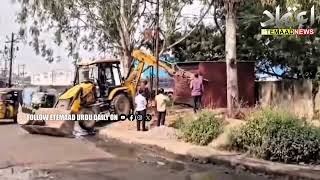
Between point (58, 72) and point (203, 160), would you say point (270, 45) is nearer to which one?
point (203, 160)

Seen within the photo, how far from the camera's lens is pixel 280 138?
43.8ft

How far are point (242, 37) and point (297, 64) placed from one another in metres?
4.00

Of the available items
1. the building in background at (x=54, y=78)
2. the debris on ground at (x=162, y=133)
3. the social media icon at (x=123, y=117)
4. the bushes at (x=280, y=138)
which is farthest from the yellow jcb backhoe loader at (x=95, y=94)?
the building in background at (x=54, y=78)

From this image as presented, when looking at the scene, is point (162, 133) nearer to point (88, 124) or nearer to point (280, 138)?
point (88, 124)

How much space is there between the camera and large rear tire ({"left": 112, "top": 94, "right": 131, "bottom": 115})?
79.3ft

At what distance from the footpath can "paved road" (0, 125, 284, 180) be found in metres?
0.26

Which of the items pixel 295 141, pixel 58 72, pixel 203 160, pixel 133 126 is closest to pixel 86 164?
pixel 203 160

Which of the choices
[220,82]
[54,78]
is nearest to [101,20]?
[220,82]

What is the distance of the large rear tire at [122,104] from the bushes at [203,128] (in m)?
7.15

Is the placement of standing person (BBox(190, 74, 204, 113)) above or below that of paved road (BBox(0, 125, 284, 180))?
above

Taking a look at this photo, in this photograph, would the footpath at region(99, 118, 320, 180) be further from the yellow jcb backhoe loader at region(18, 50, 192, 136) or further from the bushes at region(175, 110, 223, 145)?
the yellow jcb backhoe loader at region(18, 50, 192, 136)

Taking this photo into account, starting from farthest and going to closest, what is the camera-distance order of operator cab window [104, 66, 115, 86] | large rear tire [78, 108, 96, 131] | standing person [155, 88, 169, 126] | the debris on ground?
operator cab window [104, 66, 115, 86]
large rear tire [78, 108, 96, 131]
standing person [155, 88, 169, 126]
the debris on ground

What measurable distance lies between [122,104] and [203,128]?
803 cm

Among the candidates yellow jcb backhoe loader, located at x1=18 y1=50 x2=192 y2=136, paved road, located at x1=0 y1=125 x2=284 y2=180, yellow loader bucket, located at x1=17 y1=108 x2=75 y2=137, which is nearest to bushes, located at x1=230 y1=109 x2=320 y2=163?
paved road, located at x1=0 y1=125 x2=284 y2=180
